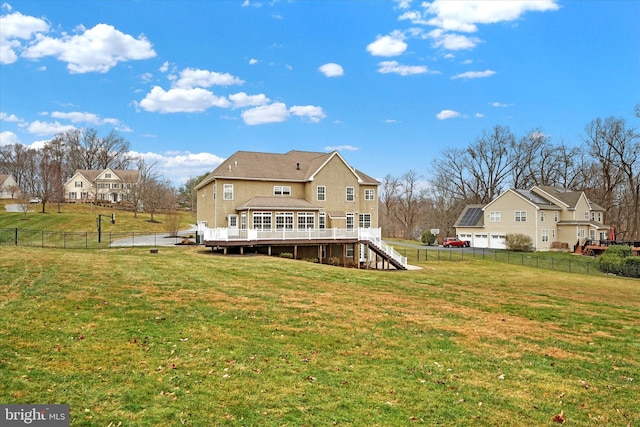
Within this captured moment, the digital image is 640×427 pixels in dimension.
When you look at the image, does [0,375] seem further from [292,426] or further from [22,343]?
[292,426]

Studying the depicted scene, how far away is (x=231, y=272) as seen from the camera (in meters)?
17.2

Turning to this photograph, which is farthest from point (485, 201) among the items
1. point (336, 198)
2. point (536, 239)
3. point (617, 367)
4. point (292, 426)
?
point (292, 426)

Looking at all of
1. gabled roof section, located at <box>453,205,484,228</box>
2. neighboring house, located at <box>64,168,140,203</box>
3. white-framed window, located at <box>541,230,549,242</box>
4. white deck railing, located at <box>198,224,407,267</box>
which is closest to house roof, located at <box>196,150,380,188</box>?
white deck railing, located at <box>198,224,407,267</box>

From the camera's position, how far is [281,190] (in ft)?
105

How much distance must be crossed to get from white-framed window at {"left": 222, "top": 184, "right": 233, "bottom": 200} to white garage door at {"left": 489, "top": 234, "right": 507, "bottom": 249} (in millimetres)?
34661

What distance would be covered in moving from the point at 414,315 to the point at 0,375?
29.1ft

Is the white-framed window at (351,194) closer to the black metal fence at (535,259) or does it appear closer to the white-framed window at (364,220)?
the white-framed window at (364,220)

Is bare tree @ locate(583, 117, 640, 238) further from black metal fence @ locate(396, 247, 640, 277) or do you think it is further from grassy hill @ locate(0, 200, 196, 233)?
grassy hill @ locate(0, 200, 196, 233)

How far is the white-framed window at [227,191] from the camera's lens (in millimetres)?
29891

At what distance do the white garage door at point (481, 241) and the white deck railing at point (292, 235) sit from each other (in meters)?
25.9

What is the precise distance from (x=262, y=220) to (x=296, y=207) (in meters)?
2.64

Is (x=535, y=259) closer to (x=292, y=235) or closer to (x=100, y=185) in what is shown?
(x=292, y=235)

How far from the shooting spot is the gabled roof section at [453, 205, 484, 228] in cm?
5203

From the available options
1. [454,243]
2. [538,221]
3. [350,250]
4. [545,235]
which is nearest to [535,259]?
[538,221]
